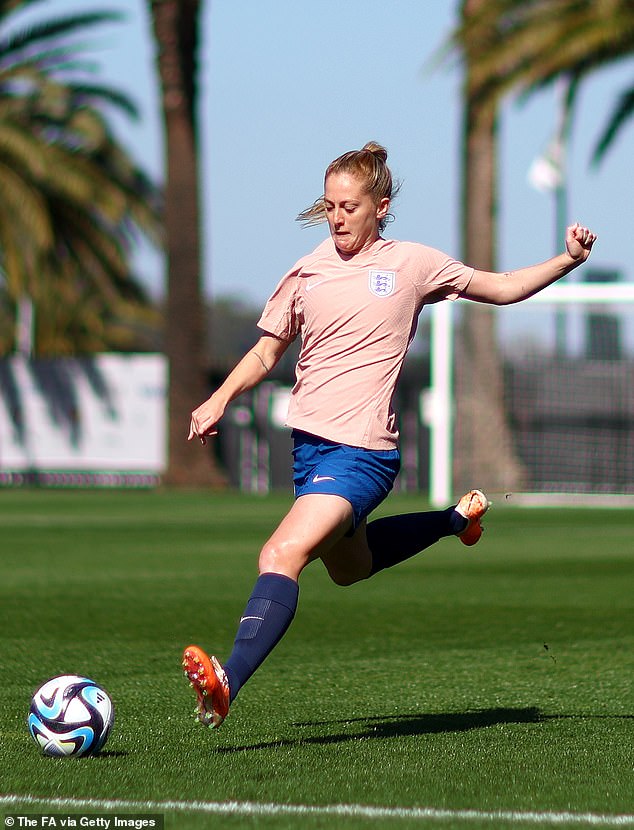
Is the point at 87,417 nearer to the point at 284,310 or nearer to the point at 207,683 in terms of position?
the point at 284,310

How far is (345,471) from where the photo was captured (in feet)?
18.5

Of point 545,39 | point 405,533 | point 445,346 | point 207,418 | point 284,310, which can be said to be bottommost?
point 445,346

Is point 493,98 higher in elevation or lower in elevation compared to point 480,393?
higher

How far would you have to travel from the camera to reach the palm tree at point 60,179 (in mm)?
30375

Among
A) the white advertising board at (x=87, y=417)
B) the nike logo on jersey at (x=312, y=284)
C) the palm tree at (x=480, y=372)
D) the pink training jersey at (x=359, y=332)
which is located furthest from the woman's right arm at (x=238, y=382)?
the white advertising board at (x=87, y=417)

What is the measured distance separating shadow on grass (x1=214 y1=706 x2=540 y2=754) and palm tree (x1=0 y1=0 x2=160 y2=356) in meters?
24.5

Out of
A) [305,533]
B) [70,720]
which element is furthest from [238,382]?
[70,720]

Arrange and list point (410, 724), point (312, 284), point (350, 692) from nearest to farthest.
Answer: point (312, 284) → point (410, 724) → point (350, 692)

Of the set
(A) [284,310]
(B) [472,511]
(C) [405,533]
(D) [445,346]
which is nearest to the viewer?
(A) [284,310]

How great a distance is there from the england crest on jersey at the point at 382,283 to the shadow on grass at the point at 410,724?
5.34 ft

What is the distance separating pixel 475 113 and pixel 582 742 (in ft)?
74.2

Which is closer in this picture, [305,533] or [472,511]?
[305,533]

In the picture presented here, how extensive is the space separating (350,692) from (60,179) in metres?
24.8

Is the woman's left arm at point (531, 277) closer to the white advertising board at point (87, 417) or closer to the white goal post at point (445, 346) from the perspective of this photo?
the white goal post at point (445, 346)
